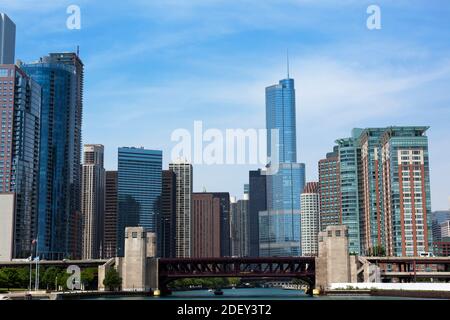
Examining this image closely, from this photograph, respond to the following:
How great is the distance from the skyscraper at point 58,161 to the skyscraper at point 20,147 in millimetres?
9929

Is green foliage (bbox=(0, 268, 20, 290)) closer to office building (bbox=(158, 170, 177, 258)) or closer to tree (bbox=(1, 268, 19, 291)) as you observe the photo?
tree (bbox=(1, 268, 19, 291))

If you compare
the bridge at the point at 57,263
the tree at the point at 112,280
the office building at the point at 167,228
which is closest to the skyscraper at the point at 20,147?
the office building at the point at 167,228

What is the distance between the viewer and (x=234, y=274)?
3944 inches

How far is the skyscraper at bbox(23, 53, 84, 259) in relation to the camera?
172625 mm

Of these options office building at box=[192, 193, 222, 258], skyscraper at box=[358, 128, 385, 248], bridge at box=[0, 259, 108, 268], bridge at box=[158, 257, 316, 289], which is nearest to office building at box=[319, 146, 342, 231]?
skyscraper at box=[358, 128, 385, 248]

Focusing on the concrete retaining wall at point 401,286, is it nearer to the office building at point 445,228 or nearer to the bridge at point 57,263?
the bridge at point 57,263

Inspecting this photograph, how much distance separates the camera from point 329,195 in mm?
160250

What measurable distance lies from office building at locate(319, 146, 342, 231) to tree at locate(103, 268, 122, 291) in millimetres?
67511

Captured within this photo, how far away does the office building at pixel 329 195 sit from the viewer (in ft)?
500

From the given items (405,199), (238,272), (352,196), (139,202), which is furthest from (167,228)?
(405,199)
